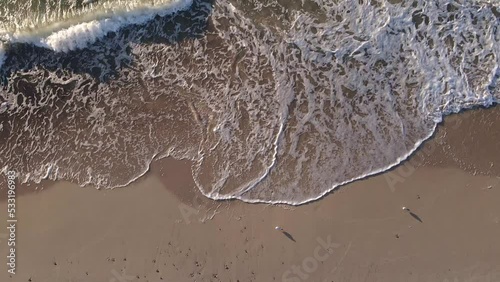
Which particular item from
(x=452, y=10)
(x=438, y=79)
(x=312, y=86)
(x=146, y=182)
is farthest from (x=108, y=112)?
(x=452, y=10)

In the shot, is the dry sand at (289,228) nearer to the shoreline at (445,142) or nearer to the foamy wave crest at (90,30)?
the shoreline at (445,142)

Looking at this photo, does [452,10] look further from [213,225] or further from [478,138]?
[213,225]

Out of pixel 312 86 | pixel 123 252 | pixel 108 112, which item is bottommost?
pixel 123 252

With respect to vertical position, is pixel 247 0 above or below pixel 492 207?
above

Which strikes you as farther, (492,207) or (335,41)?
(335,41)

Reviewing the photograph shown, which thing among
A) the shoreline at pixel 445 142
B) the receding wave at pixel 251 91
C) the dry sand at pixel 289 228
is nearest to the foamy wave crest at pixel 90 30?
the receding wave at pixel 251 91

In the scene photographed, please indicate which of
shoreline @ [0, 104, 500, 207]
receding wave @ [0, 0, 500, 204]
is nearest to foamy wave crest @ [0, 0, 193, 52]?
receding wave @ [0, 0, 500, 204]

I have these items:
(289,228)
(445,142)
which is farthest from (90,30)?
(445,142)
